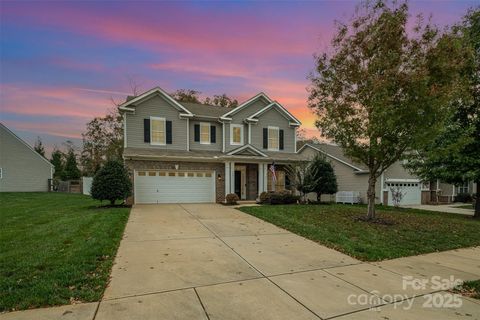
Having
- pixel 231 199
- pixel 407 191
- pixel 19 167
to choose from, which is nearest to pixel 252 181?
pixel 231 199

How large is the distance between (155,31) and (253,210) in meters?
9.38

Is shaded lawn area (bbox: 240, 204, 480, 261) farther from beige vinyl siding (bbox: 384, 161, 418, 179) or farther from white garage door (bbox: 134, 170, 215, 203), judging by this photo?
beige vinyl siding (bbox: 384, 161, 418, 179)

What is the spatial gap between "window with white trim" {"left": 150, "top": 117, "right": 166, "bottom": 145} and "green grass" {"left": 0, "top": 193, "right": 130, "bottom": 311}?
27.3 ft

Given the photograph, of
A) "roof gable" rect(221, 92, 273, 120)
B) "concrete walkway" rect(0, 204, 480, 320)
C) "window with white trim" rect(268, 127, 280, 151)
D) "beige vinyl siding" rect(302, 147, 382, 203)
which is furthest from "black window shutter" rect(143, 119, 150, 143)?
"beige vinyl siding" rect(302, 147, 382, 203)

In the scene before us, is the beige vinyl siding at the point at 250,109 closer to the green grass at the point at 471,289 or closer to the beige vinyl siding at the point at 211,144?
the beige vinyl siding at the point at 211,144

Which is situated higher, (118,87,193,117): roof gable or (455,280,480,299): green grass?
(118,87,193,117): roof gable

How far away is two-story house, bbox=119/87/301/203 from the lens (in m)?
15.8

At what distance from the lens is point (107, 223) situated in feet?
29.3

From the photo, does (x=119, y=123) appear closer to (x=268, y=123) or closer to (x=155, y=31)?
(x=268, y=123)

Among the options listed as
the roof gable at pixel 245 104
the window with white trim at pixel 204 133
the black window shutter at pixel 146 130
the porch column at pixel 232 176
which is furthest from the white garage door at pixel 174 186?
the roof gable at pixel 245 104

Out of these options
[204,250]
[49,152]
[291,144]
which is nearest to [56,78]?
[204,250]

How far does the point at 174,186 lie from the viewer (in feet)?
53.1

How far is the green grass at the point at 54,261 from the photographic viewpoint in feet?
12.3

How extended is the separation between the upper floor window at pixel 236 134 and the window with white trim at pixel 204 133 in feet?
Result: 5.29
